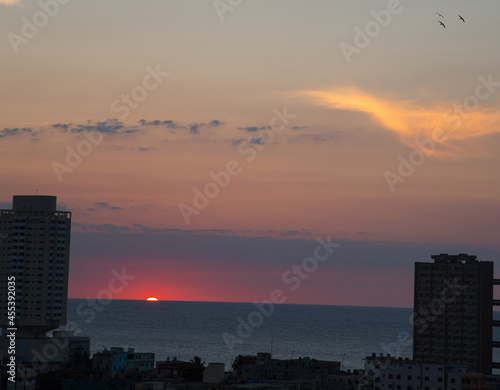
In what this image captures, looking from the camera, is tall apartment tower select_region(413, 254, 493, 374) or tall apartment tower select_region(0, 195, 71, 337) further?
tall apartment tower select_region(0, 195, 71, 337)

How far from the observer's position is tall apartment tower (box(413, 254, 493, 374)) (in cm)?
12888

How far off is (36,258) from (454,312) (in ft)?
215

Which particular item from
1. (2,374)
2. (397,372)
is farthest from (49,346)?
(397,372)

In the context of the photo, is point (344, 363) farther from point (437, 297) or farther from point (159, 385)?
point (159, 385)

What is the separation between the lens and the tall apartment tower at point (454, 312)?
423 ft

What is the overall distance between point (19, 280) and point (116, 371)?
100 feet

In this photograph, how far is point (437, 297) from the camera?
5394 inches

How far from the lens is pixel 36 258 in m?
135

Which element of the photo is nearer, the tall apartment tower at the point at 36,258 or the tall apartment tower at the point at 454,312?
the tall apartment tower at the point at 454,312

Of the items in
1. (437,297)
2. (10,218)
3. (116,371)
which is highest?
(10,218)

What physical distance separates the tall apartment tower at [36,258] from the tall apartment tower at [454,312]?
184 ft

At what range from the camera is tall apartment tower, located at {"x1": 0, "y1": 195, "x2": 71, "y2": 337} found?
133m

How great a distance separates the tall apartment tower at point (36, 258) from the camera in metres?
133

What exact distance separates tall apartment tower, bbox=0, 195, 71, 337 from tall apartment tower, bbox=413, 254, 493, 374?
5603 cm
